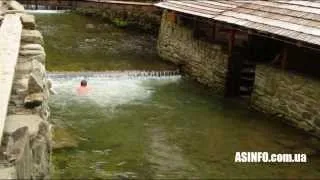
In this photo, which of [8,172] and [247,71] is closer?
[8,172]

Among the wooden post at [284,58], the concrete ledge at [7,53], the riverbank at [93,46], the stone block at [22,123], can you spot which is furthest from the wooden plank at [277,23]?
the stone block at [22,123]

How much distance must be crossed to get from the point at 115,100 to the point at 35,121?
7346 millimetres

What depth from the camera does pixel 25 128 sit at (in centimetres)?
461

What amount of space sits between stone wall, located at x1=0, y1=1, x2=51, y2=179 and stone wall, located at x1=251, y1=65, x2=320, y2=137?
5630 millimetres

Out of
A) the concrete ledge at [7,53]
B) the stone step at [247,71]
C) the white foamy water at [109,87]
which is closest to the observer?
the concrete ledge at [7,53]

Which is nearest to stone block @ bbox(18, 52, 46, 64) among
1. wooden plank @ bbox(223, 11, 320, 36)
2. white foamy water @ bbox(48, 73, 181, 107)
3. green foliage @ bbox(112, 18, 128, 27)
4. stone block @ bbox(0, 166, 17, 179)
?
stone block @ bbox(0, 166, 17, 179)

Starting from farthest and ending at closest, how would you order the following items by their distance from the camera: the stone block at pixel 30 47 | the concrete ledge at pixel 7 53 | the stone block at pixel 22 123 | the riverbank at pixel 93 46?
the riverbank at pixel 93 46
the stone block at pixel 30 47
the concrete ledge at pixel 7 53
the stone block at pixel 22 123

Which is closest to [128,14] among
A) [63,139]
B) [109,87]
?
[109,87]

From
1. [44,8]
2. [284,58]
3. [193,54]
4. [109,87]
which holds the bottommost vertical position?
[44,8]

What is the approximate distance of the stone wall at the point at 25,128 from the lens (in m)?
4.27

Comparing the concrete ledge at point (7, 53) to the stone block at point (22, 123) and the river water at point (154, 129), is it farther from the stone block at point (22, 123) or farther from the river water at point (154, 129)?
the river water at point (154, 129)

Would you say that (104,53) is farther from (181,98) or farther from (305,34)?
(305,34)

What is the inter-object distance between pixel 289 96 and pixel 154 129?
3.09m

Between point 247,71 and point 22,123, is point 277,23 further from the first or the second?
point 22,123
